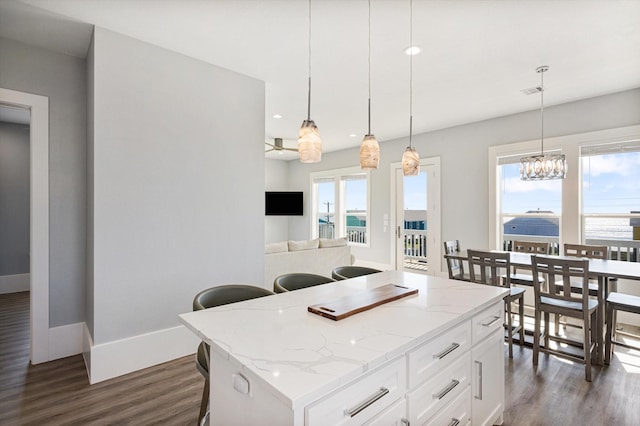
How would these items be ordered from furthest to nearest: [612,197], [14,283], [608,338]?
[14,283] → [612,197] → [608,338]

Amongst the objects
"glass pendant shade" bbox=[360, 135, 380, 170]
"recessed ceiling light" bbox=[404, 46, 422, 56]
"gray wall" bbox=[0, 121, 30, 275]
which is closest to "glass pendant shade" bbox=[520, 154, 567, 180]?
"recessed ceiling light" bbox=[404, 46, 422, 56]

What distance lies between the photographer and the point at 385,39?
269 centimetres

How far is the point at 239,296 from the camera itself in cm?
213

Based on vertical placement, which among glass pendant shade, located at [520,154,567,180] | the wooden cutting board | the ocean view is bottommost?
the wooden cutting board

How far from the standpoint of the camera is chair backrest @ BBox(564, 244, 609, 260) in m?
3.44

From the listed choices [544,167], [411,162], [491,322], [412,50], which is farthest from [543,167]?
[491,322]

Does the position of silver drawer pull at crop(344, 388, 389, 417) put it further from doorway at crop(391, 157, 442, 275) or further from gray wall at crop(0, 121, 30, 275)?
gray wall at crop(0, 121, 30, 275)

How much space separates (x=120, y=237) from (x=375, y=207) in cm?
508

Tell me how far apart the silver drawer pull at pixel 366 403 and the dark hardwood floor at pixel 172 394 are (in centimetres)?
151

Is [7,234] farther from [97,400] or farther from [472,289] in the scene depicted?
[472,289]

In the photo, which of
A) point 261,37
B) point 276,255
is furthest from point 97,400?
point 261,37

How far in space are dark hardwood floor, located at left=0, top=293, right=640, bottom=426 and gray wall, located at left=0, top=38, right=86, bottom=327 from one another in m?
0.59

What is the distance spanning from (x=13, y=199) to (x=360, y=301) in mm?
6353

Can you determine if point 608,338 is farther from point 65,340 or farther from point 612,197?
point 65,340
